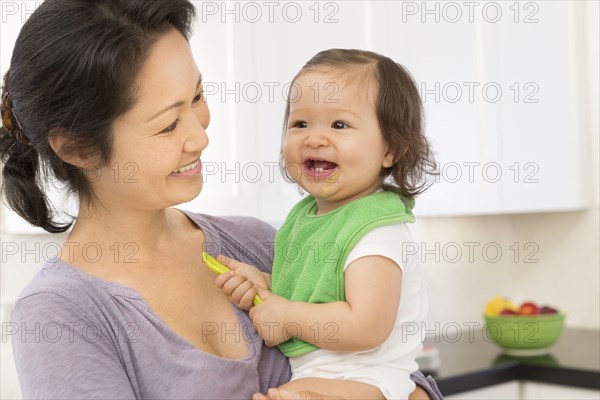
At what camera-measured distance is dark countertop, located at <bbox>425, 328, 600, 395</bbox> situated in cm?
255

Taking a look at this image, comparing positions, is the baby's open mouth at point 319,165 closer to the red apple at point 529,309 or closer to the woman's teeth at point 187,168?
the woman's teeth at point 187,168

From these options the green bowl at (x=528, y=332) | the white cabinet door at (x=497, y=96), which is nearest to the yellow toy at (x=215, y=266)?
the white cabinet door at (x=497, y=96)

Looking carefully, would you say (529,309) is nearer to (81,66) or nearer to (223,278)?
(223,278)

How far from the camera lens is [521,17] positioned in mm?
2910

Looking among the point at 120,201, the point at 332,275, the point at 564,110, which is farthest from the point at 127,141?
the point at 564,110

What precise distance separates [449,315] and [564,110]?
864mm

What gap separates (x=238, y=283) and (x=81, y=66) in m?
0.40

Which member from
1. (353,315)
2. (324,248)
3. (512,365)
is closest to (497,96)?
(512,365)

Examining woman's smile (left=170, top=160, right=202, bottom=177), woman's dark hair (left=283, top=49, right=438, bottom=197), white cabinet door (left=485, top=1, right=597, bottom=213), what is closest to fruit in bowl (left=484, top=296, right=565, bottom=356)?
white cabinet door (left=485, top=1, right=597, bottom=213)

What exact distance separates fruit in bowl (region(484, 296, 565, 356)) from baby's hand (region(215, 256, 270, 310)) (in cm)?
175

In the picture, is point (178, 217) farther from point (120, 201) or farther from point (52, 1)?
point (52, 1)

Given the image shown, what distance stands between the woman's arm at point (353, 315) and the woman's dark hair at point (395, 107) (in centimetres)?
20

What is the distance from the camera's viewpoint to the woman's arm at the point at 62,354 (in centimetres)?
107

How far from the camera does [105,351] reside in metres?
1.12
